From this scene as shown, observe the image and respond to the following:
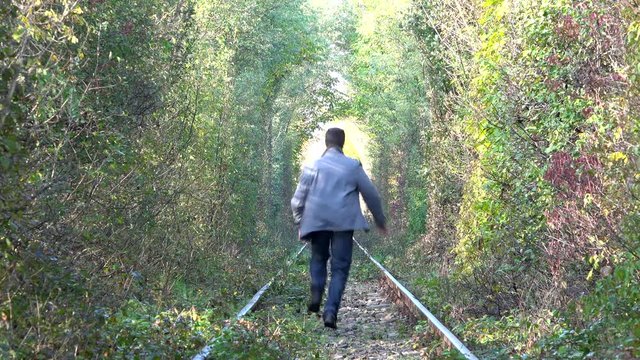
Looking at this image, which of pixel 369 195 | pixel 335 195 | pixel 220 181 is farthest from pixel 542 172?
pixel 220 181

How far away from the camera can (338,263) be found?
10289 mm

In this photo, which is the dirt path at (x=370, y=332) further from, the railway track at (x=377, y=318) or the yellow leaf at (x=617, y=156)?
the yellow leaf at (x=617, y=156)

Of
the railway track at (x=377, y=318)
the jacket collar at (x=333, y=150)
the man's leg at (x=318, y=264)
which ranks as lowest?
the railway track at (x=377, y=318)

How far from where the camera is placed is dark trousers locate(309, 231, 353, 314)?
10234 mm

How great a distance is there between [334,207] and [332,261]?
2.07 ft

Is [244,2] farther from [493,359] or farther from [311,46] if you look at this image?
[493,359]

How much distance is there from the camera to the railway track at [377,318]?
1027 cm

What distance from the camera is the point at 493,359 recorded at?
898 cm

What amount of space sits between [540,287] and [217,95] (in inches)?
458

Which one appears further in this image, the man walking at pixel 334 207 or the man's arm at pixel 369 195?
the man's arm at pixel 369 195

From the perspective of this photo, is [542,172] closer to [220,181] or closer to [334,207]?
[334,207]

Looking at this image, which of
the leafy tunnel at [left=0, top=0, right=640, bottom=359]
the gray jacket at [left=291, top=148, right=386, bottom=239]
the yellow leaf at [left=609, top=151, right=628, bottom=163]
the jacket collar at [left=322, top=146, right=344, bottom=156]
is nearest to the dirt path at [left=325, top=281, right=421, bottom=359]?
the leafy tunnel at [left=0, top=0, right=640, bottom=359]

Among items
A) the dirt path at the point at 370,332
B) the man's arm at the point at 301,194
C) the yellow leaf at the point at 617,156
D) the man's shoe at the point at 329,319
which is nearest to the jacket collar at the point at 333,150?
the man's arm at the point at 301,194

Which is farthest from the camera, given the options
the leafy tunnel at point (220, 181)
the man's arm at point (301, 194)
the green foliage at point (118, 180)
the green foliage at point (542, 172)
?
the man's arm at point (301, 194)
